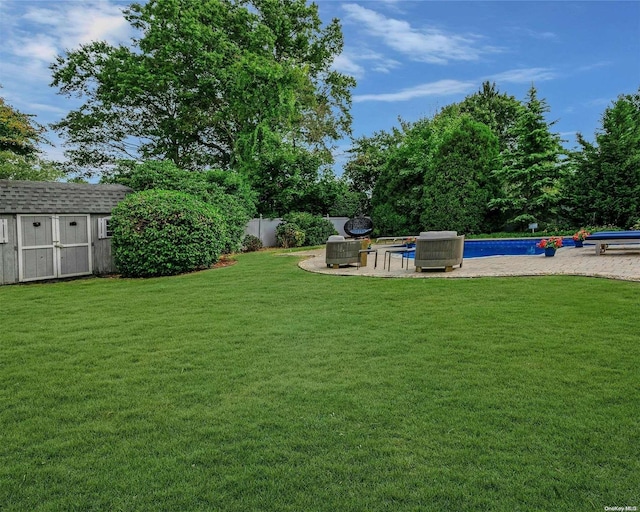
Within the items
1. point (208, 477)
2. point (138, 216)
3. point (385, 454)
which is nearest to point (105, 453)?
point (208, 477)

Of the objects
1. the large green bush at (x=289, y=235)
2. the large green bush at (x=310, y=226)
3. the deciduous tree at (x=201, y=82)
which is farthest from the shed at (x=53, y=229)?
the deciduous tree at (x=201, y=82)

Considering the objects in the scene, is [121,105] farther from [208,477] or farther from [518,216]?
[208,477]

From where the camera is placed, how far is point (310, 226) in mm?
19438

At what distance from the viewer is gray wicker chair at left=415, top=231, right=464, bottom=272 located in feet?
29.3

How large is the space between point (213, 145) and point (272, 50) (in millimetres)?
6035

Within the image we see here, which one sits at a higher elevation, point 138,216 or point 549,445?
point 138,216

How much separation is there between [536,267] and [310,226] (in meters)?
11.8

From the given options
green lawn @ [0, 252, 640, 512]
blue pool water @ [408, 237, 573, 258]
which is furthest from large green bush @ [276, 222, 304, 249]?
green lawn @ [0, 252, 640, 512]

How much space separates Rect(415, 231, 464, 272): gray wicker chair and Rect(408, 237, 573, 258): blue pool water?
184 inches

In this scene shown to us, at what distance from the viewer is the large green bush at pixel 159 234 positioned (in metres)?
10.4

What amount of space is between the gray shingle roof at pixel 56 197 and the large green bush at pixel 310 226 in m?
8.02

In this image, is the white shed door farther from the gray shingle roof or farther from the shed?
the gray shingle roof

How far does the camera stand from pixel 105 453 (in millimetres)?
2551

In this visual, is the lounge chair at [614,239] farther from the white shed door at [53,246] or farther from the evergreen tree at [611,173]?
the white shed door at [53,246]
